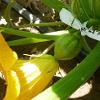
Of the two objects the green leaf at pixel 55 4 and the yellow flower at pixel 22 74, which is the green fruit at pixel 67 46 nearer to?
the yellow flower at pixel 22 74

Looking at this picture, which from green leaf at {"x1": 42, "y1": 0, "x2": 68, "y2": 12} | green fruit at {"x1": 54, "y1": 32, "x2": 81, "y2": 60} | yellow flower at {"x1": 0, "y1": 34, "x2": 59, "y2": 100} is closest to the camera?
yellow flower at {"x1": 0, "y1": 34, "x2": 59, "y2": 100}

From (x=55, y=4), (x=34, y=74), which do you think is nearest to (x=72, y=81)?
(x=34, y=74)

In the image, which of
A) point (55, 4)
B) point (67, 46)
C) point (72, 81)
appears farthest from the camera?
point (55, 4)

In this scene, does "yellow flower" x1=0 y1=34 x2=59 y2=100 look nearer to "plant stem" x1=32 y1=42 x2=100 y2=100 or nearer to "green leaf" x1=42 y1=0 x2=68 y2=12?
"plant stem" x1=32 y1=42 x2=100 y2=100

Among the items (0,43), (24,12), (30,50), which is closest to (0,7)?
(24,12)

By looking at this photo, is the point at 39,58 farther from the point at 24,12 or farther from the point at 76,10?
the point at 24,12

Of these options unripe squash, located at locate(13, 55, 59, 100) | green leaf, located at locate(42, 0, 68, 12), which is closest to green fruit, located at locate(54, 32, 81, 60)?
unripe squash, located at locate(13, 55, 59, 100)

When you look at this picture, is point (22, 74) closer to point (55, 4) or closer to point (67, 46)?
point (67, 46)
